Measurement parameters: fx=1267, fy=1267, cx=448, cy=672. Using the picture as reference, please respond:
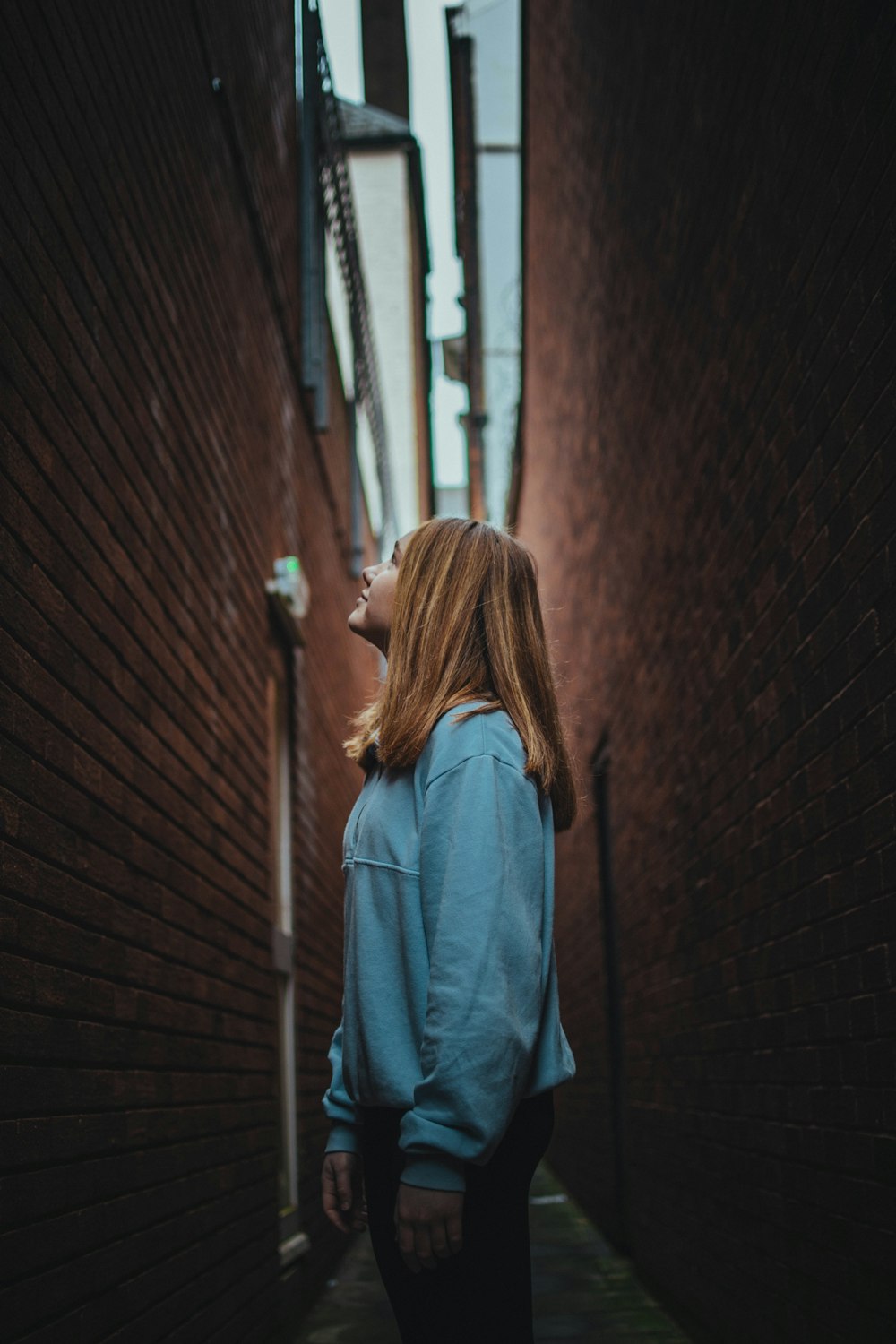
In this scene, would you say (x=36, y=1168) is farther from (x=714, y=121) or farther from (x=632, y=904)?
(x=632, y=904)

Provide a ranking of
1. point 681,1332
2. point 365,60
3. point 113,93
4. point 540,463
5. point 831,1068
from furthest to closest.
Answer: point 365,60
point 540,463
point 681,1332
point 113,93
point 831,1068

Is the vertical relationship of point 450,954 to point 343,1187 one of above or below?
above

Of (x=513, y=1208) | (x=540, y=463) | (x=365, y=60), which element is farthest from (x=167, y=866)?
(x=365, y=60)

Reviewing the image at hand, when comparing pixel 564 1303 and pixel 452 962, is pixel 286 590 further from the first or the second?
pixel 452 962

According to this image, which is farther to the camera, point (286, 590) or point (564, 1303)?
point (286, 590)

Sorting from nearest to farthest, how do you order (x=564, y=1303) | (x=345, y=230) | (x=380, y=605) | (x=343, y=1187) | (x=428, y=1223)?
(x=428, y=1223)
(x=343, y=1187)
(x=380, y=605)
(x=564, y=1303)
(x=345, y=230)

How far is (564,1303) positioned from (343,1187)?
3.73 metres

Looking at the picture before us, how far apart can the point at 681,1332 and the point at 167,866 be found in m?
2.56

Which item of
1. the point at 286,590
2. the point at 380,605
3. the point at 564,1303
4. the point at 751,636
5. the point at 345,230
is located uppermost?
the point at 345,230

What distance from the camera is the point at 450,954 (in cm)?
146

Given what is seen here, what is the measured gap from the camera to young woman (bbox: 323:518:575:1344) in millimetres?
1423

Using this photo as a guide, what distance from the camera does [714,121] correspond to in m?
3.43

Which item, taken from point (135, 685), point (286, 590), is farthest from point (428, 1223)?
point (286, 590)

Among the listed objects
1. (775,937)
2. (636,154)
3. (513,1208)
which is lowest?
(513,1208)
